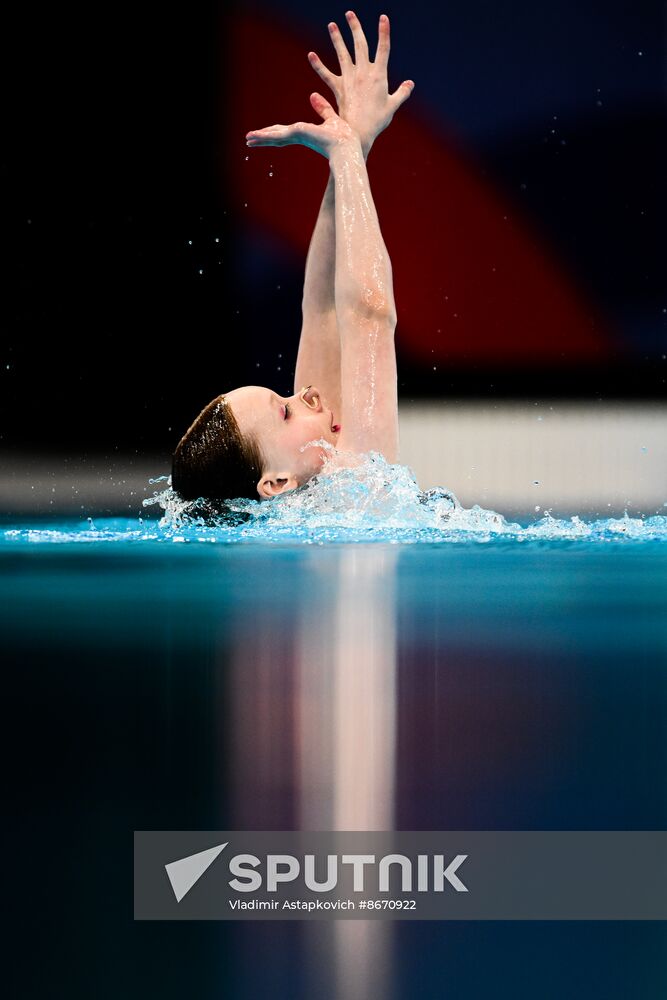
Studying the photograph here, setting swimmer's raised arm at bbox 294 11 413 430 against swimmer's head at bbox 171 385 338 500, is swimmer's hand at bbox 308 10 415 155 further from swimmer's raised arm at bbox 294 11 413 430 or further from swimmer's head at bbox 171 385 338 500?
swimmer's head at bbox 171 385 338 500

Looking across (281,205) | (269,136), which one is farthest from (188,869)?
(281,205)

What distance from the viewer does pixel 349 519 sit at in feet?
6.55

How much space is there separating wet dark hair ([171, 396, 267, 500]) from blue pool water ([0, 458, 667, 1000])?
50cm

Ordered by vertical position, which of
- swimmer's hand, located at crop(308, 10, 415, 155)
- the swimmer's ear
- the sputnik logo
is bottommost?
the sputnik logo

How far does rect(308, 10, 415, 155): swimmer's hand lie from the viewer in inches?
78.2

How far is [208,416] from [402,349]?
7.97 feet

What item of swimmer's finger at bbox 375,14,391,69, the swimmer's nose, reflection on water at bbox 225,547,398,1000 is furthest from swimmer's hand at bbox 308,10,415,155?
reflection on water at bbox 225,547,398,1000

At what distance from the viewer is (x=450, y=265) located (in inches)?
168

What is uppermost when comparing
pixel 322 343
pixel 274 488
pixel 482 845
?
pixel 322 343

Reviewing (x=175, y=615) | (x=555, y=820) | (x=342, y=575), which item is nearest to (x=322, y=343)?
(x=342, y=575)

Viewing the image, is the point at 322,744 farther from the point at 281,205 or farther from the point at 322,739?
the point at 281,205

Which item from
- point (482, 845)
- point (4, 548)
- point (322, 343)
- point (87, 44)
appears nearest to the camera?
point (482, 845)

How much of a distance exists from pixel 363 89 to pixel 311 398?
1.84ft

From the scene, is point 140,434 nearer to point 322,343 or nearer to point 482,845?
point 322,343
